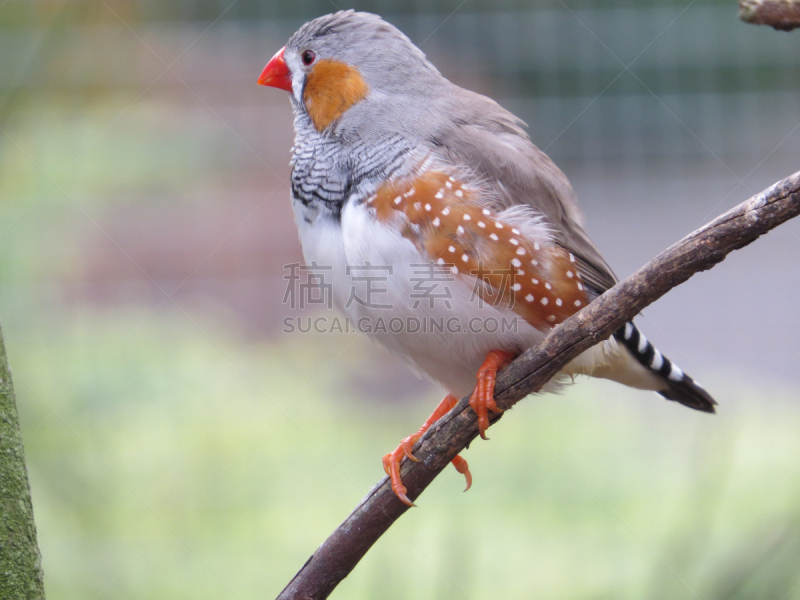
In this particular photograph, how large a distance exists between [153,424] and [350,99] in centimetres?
234

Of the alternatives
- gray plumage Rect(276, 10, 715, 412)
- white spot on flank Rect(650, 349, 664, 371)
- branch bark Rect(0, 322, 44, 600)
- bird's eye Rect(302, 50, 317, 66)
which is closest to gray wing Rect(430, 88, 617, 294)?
gray plumage Rect(276, 10, 715, 412)

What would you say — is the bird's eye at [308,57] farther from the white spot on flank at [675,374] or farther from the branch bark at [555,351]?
the white spot on flank at [675,374]

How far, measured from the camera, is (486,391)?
1843mm

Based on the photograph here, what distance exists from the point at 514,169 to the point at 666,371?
0.80 metres

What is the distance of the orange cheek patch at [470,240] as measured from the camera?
188 cm

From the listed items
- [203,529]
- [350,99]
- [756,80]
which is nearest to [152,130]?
[203,529]

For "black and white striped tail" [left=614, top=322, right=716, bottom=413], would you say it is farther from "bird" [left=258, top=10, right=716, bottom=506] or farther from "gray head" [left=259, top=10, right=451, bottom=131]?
"gray head" [left=259, top=10, right=451, bottom=131]

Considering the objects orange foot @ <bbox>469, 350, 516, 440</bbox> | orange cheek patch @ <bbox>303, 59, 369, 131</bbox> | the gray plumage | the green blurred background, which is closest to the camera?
orange foot @ <bbox>469, 350, 516, 440</bbox>

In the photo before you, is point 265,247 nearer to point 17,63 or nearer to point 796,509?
point 17,63

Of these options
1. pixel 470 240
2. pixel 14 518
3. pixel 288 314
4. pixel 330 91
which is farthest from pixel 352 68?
pixel 288 314

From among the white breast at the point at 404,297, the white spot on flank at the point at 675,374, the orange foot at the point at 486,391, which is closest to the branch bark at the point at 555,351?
the orange foot at the point at 486,391

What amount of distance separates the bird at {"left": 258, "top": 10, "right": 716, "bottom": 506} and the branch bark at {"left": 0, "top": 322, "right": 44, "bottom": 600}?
2.74 ft

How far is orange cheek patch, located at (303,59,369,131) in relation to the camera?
7.11 ft

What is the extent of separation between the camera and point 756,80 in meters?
4.81
